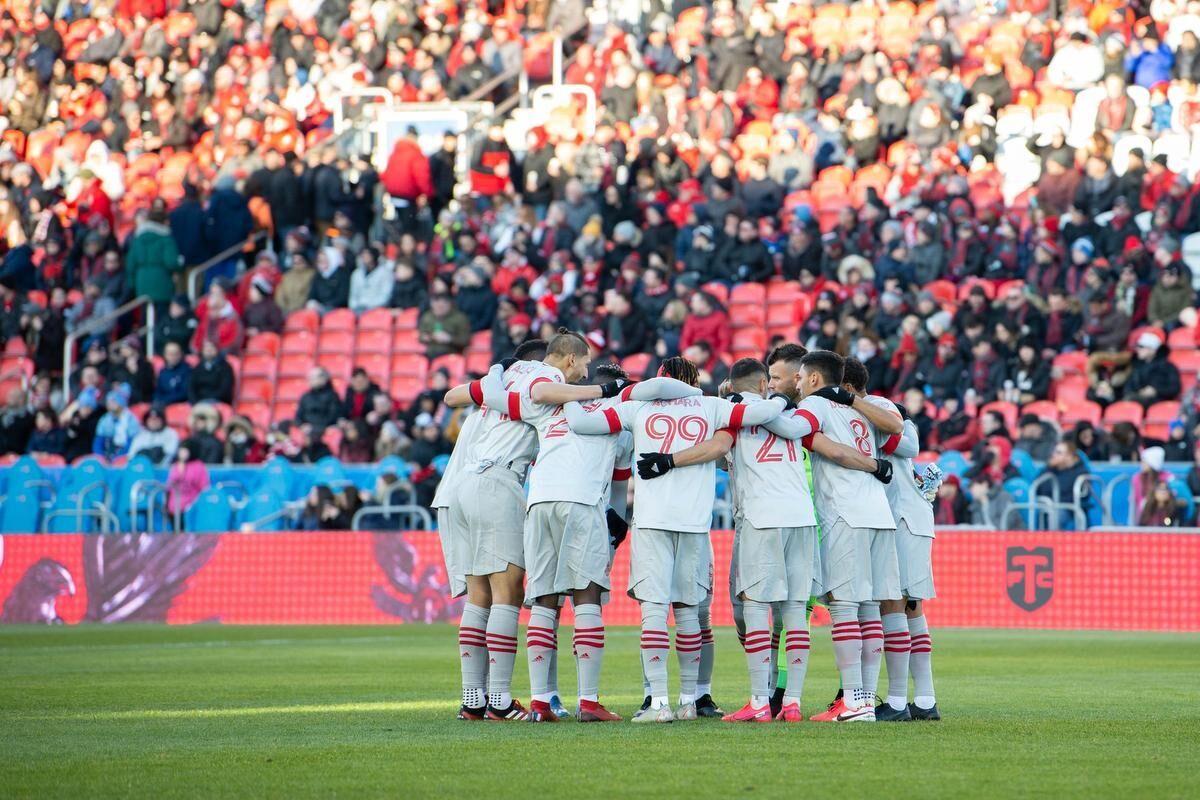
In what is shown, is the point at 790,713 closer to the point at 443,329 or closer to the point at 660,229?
the point at 443,329

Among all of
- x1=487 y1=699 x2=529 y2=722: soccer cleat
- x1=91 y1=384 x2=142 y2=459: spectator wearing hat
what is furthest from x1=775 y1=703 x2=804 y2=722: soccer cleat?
x1=91 y1=384 x2=142 y2=459: spectator wearing hat

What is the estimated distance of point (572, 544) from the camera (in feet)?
33.6

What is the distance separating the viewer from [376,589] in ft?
72.2

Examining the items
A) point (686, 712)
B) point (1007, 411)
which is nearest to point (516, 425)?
point (686, 712)

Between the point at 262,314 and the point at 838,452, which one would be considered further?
the point at 262,314

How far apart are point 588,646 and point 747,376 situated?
1.73 metres

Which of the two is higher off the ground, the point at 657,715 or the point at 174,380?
the point at 174,380

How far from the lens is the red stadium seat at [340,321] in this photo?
27.8 metres

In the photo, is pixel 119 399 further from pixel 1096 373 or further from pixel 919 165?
pixel 1096 373

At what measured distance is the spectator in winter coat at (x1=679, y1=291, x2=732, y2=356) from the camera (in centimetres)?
2422

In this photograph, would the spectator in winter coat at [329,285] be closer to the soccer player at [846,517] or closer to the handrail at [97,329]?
the handrail at [97,329]

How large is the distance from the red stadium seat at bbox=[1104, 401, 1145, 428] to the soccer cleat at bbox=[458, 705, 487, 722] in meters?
12.7

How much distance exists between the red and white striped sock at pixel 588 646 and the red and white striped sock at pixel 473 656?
2.01 ft

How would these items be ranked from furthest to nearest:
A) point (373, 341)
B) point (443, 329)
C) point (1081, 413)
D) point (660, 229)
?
point (373, 341)
point (660, 229)
point (443, 329)
point (1081, 413)
